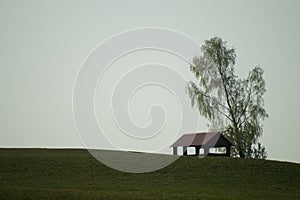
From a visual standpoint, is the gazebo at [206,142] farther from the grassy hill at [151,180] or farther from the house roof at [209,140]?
the grassy hill at [151,180]

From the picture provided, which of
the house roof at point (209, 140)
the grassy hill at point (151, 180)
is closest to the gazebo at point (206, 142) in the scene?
the house roof at point (209, 140)

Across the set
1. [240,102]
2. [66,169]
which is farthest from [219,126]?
[66,169]

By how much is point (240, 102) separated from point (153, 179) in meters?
18.8

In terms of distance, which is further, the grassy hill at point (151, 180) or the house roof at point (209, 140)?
the house roof at point (209, 140)

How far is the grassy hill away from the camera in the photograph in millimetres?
28281

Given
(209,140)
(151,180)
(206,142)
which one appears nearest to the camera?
(151,180)

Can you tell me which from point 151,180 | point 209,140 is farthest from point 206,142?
point 151,180

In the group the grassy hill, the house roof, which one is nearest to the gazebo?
the house roof

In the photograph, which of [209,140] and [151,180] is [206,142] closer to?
[209,140]

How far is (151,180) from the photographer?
1425 inches

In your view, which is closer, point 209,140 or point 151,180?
point 151,180

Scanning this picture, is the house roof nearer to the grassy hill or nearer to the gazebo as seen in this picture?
the gazebo

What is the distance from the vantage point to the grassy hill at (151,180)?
1113 inches

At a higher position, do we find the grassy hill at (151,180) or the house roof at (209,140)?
the house roof at (209,140)
